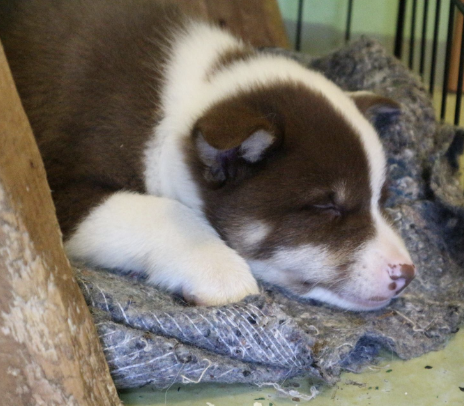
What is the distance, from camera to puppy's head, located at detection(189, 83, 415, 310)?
2.28 meters

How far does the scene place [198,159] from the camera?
7.83 feet

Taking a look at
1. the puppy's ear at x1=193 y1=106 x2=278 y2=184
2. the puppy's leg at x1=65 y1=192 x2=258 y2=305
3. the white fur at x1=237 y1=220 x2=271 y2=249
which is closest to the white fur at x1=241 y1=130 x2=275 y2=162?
the puppy's ear at x1=193 y1=106 x2=278 y2=184

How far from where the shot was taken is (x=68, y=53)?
265 cm

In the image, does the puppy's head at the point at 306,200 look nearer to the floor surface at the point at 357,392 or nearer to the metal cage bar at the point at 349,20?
the floor surface at the point at 357,392

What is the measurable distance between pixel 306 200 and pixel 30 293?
1049 millimetres

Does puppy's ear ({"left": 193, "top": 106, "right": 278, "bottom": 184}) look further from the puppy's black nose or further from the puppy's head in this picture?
the puppy's black nose

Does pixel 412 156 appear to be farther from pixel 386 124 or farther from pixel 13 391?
pixel 13 391

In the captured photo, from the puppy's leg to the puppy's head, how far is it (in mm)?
116

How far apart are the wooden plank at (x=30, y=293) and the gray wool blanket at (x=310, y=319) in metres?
0.25

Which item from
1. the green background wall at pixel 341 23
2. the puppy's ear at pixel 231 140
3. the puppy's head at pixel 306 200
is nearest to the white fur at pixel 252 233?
the puppy's head at pixel 306 200

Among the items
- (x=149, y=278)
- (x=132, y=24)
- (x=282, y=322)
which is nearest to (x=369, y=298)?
(x=282, y=322)

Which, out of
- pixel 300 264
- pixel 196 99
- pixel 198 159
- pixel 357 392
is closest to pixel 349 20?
pixel 196 99

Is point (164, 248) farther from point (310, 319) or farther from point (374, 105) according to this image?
point (374, 105)

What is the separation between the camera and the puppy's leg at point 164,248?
2.26 m
